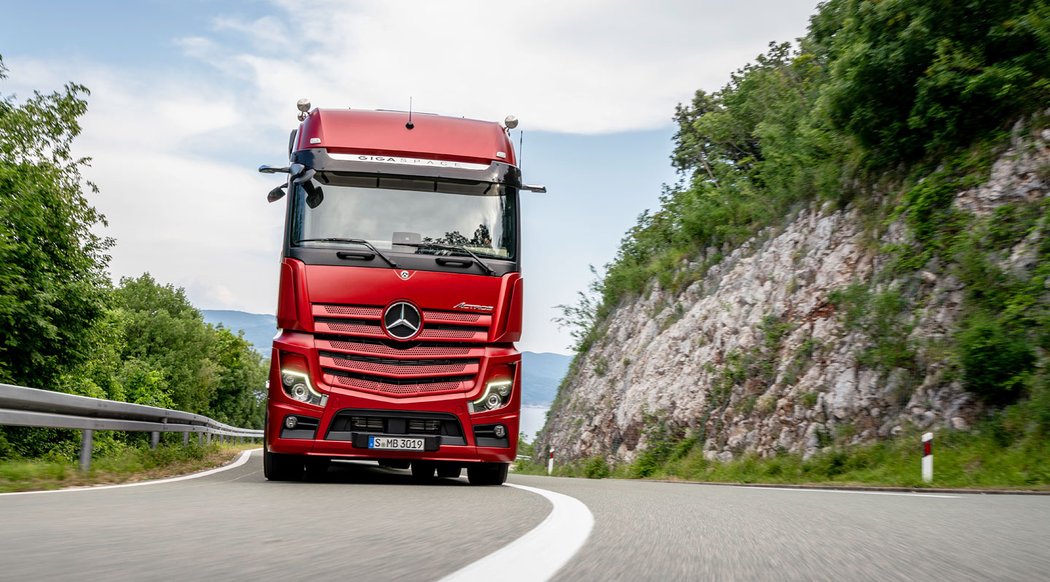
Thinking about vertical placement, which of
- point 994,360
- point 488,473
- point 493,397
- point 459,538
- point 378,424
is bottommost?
point 488,473

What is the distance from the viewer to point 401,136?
10812 millimetres

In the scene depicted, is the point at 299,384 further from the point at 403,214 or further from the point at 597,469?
the point at 597,469

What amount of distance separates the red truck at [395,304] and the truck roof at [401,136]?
2 cm

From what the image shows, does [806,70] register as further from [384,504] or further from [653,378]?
[384,504]

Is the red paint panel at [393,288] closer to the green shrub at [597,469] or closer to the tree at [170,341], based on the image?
the green shrub at [597,469]

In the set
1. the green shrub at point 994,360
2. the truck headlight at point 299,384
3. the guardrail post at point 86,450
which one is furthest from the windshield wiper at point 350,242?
the green shrub at point 994,360

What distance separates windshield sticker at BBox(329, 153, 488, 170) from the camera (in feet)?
34.5

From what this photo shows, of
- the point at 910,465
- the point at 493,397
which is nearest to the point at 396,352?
the point at 493,397

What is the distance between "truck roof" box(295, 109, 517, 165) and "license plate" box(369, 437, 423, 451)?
10.2 ft

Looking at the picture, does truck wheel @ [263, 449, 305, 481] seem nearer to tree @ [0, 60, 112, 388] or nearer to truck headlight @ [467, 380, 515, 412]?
truck headlight @ [467, 380, 515, 412]

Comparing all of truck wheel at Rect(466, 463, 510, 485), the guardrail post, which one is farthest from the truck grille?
the guardrail post

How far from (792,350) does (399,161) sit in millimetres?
13283

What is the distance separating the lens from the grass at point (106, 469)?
8.30m

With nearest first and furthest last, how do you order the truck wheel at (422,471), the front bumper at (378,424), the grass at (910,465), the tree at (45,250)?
the front bumper at (378,424), the truck wheel at (422,471), the grass at (910,465), the tree at (45,250)
